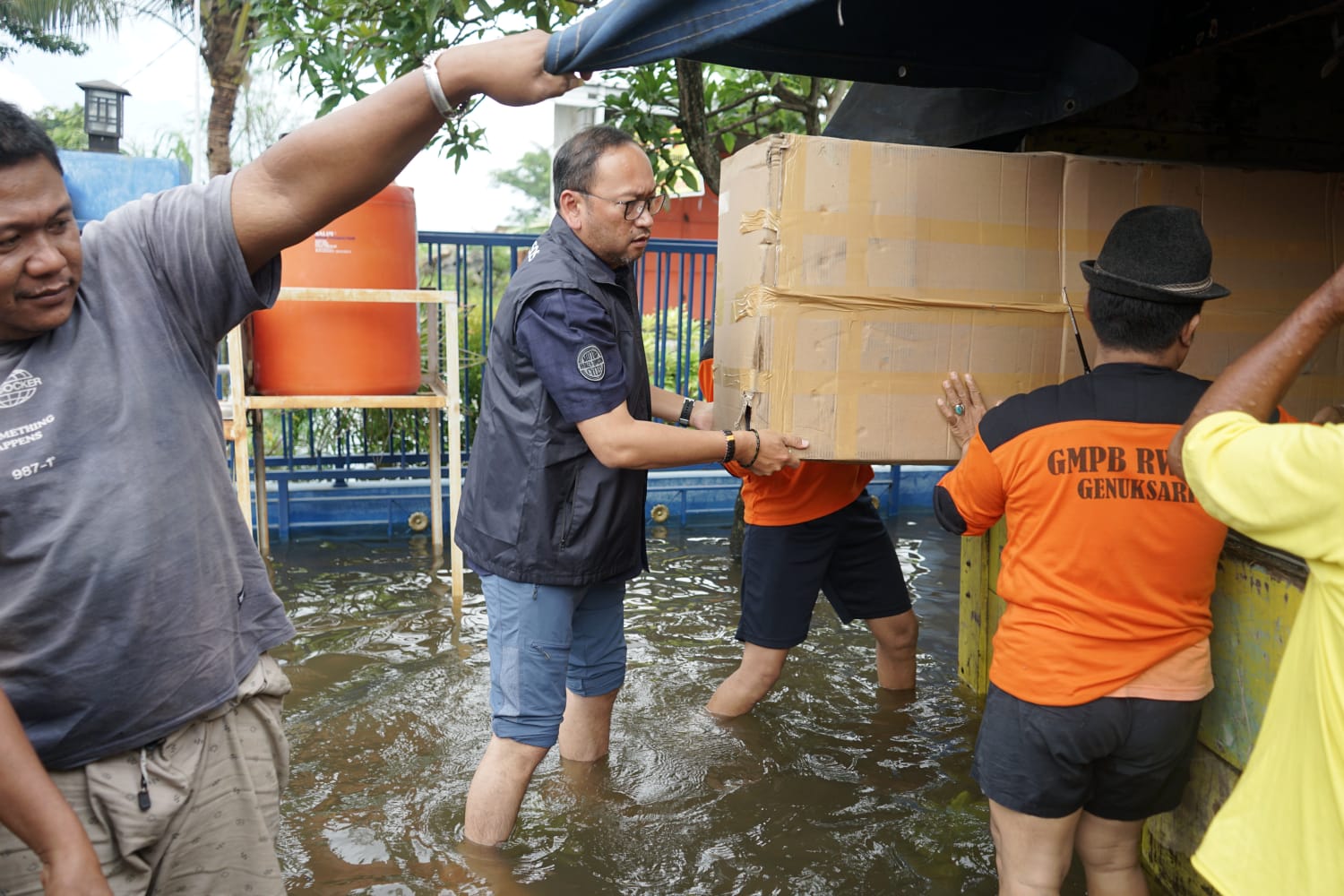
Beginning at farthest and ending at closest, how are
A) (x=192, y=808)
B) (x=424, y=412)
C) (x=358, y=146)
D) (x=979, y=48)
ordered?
(x=424, y=412)
(x=979, y=48)
(x=192, y=808)
(x=358, y=146)

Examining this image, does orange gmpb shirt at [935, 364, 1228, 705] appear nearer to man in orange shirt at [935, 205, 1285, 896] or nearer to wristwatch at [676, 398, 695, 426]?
man in orange shirt at [935, 205, 1285, 896]

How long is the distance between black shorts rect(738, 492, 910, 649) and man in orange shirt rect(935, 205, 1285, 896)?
1.43 meters

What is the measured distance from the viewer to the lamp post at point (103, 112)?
757 centimetres

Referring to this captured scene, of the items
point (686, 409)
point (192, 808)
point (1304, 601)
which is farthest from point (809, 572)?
point (192, 808)

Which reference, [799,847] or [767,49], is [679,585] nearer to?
[799,847]

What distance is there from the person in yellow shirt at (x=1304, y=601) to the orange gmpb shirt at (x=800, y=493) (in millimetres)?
1930

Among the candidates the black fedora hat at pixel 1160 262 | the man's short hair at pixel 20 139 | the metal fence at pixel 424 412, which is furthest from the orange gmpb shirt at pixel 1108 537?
the metal fence at pixel 424 412

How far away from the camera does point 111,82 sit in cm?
768

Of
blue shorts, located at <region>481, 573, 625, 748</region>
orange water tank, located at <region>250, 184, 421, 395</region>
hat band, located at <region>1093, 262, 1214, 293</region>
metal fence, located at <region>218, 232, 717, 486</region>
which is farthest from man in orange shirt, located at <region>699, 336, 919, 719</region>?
metal fence, located at <region>218, 232, 717, 486</region>

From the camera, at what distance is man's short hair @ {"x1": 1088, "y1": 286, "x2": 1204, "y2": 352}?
2.36 m

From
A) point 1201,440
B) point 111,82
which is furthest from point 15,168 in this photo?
point 111,82

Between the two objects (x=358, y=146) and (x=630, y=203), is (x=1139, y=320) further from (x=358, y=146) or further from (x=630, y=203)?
(x=358, y=146)

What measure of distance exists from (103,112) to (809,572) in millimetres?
6756

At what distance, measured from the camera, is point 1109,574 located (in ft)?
7.67
